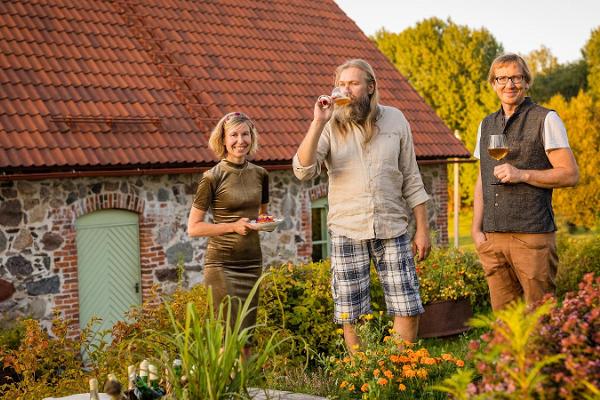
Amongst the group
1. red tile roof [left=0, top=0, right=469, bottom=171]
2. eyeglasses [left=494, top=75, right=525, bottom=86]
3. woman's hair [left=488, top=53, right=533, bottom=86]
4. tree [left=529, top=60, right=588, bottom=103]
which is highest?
tree [left=529, top=60, right=588, bottom=103]

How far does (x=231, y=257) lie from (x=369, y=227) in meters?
0.95

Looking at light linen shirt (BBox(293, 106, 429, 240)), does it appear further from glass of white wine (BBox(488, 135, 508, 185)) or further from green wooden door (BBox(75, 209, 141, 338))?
green wooden door (BBox(75, 209, 141, 338))

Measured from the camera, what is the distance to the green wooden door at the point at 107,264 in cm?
896

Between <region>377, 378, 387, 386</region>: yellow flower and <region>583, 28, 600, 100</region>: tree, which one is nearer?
<region>377, 378, 387, 386</region>: yellow flower

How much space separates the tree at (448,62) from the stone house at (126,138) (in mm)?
17873

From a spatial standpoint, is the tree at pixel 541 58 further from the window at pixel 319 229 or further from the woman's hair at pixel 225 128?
the woman's hair at pixel 225 128

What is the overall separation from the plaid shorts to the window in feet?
21.3

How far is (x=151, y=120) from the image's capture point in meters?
9.67

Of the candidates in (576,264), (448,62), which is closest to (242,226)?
(576,264)

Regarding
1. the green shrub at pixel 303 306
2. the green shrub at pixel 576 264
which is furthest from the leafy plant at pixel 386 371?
the green shrub at pixel 576 264

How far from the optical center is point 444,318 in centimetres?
834

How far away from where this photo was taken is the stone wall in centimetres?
825

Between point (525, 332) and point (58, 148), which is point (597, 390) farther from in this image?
point (58, 148)

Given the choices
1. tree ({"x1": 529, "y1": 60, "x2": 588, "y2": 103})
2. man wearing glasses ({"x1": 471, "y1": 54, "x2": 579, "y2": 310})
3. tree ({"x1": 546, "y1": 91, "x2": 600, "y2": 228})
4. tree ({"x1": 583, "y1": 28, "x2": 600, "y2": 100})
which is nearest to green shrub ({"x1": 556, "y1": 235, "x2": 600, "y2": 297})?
man wearing glasses ({"x1": 471, "y1": 54, "x2": 579, "y2": 310})
